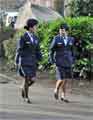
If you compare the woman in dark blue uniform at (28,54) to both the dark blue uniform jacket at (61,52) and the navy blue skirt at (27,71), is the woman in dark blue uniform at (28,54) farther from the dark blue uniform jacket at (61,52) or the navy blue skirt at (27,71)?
the dark blue uniform jacket at (61,52)

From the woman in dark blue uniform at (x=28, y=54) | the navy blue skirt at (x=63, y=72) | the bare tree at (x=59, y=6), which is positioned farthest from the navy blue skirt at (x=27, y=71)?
the bare tree at (x=59, y=6)

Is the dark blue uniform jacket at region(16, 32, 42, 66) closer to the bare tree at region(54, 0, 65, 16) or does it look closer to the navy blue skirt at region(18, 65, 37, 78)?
the navy blue skirt at region(18, 65, 37, 78)

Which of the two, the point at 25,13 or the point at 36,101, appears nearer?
the point at 36,101

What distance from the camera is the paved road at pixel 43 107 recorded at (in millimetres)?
10563

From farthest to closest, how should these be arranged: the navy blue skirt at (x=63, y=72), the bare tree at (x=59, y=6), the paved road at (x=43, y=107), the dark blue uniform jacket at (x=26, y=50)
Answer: the bare tree at (x=59, y=6), the navy blue skirt at (x=63, y=72), the dark blue uniform jacket at (x=26, y=50), the paved road at (x=43, y=107)

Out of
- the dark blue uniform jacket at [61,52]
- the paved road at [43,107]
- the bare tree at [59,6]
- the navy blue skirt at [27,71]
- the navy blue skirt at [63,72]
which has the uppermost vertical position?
the dark blue uniform jacket at [61,52]

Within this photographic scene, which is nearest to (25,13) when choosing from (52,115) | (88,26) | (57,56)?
(88,26)

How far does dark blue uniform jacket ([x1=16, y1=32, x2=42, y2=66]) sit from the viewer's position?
12.1 metres

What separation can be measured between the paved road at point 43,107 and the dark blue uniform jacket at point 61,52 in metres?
0.82

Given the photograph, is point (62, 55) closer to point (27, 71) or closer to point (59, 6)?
point (27, 71)

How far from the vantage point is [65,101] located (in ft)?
40.7

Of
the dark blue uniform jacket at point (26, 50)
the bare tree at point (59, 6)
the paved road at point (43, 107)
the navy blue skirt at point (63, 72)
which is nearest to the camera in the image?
the paved road at point (43, 107)

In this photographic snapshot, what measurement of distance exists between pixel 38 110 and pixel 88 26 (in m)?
6.20

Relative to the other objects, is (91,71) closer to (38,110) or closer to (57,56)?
(57,56)
